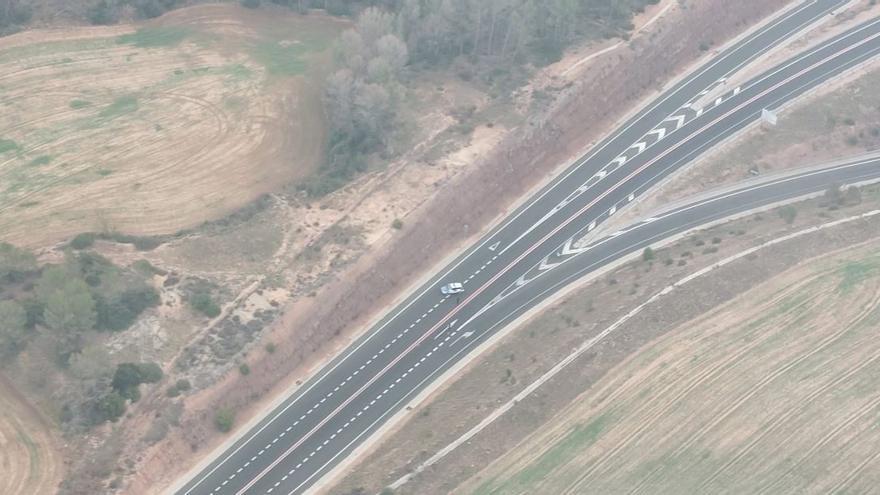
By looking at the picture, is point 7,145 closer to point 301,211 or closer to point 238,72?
point 238,72

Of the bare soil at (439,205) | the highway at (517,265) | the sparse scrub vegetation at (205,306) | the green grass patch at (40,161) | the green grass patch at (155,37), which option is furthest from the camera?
the green grass patch at (155,37)

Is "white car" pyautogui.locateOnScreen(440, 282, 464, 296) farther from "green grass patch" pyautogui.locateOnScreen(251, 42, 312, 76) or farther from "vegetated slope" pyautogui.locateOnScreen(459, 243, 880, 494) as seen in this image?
"green grass patch" pyautogui.locateOnScreen(251, 42, 312, 76)

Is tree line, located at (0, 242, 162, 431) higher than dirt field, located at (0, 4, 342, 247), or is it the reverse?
dirt field, located at (0, 4, 342, 247)

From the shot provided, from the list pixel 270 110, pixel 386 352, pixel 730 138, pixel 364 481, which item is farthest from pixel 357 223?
pixel 730 138

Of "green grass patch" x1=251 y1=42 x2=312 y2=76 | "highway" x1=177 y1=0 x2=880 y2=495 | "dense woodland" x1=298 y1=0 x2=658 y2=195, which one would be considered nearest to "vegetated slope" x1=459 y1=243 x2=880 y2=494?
"highway" x1=177 y1=0 x2=880 y2=495

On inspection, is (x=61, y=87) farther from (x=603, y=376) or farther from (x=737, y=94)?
(x=737, y=94)

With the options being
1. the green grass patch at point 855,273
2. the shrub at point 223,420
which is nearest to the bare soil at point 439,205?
the shrub at point 223,420

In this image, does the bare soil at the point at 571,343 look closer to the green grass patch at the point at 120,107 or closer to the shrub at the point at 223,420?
the shrub at the point at 223,420
